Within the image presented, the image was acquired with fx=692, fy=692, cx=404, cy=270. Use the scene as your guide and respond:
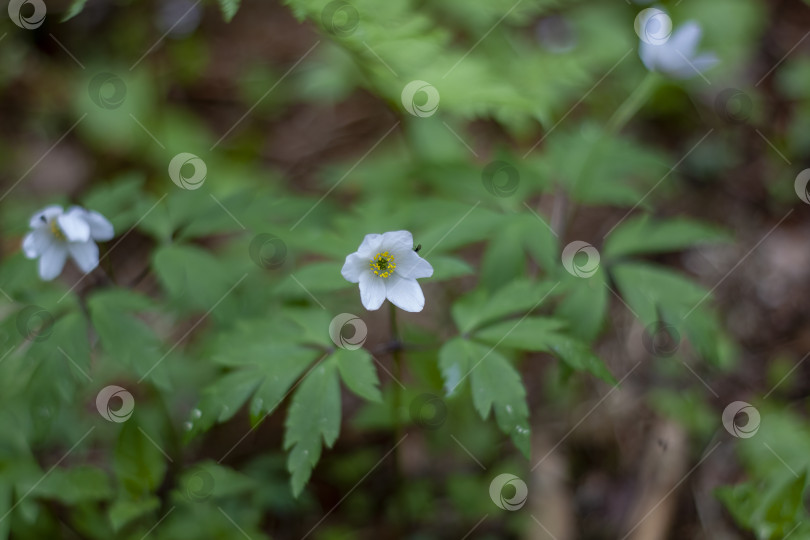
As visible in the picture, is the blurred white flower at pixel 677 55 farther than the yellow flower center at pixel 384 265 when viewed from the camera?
Yes

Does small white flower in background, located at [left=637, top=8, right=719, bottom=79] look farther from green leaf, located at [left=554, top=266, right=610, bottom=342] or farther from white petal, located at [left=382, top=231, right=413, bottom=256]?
white petal, located at [left=382, top=231, right=413, bottom=256]

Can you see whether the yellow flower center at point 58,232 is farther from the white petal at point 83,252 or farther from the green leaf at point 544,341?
the green leaf at point 544,341

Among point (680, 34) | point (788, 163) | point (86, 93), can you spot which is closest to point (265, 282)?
point (680, 34)

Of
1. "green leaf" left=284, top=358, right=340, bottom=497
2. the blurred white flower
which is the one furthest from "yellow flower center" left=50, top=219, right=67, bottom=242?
the blurred white flower

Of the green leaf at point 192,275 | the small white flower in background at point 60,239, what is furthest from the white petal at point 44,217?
the green leaf at point 192,275

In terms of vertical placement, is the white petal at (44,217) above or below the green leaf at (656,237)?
below

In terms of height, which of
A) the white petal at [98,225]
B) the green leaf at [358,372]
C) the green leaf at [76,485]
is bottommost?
the green leaf at [76,485]
